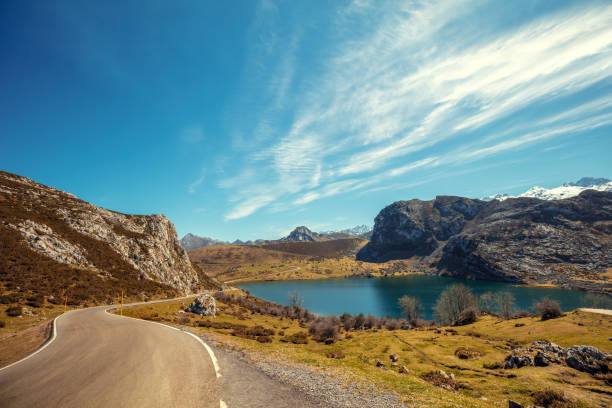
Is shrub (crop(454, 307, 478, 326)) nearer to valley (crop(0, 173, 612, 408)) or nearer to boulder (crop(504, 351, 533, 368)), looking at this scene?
valley (crop(0, 173, 612, 408))

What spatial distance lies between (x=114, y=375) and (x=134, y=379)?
1325mm

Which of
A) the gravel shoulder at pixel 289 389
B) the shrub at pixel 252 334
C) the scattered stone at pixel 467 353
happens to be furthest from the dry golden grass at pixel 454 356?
the shrub at pixel 252 334

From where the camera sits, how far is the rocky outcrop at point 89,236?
62.2m

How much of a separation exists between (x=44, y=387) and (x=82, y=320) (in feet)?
82.8

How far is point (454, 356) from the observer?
52312 millimetres

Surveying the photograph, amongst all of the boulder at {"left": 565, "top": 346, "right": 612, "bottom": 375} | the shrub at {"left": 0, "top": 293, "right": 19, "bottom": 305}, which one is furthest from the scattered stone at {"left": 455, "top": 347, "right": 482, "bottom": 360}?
the shrub at {"left": 0, "top": 293, "right": 19, "bottom": 305}

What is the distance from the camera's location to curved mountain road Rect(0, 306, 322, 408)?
11.1 metres

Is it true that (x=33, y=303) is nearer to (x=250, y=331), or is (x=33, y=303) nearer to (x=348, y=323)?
(x=250, y=331)

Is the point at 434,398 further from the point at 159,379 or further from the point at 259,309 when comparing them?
the point at 259,309

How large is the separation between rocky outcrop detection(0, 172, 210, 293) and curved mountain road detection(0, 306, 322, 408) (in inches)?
2096

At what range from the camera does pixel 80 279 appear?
189 ft

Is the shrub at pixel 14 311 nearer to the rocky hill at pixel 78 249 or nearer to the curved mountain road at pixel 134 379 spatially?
the rocky hill at pixel 78 249

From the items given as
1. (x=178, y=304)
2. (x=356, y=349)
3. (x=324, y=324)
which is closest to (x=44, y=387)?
(x=356, y=349)

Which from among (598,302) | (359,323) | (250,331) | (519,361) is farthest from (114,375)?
(598,302)
